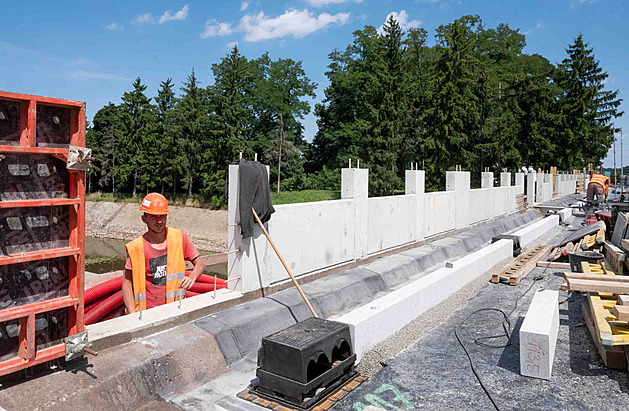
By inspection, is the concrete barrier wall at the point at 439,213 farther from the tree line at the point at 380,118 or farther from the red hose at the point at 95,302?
the tree line at the point at 380,118

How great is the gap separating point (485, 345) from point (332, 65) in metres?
61.7

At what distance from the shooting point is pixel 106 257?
131 ft

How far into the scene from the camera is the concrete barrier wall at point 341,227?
6.97 meters

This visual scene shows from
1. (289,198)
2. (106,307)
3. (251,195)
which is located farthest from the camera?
(289,198)

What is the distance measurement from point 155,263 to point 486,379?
4.16 m

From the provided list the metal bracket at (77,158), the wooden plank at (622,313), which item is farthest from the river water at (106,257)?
the wooden plank at (622,313)

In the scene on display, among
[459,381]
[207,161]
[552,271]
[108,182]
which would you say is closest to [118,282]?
[459,381]

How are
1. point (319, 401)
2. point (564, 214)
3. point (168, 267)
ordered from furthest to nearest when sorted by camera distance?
1. point (564, 214)
2. point (168, 267)
3. point (319, 401)

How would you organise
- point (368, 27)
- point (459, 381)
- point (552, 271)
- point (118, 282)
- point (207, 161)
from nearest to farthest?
point (459, 381), point (118, 282), point (552, 271), point (207, 161), point (368, 27)

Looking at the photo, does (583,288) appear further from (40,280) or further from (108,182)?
(108,182)

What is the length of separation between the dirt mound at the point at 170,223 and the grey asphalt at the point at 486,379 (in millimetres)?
38294

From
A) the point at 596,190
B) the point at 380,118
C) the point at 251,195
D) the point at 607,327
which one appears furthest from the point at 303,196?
the point at 607,327

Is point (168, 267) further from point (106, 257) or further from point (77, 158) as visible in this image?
point (106, 257)

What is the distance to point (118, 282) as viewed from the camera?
8.02m
